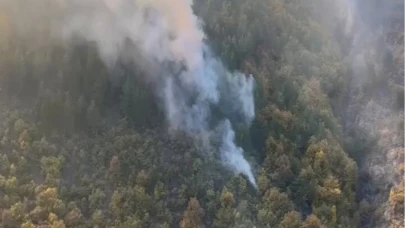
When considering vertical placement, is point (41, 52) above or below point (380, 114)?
below

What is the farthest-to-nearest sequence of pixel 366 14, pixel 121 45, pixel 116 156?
pixel 366 14 → pixel 121 45 → pixel 116 156

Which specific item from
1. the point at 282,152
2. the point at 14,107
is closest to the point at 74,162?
the point at 14,107

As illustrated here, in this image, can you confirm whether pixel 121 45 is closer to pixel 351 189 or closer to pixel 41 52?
pixel 41 52
